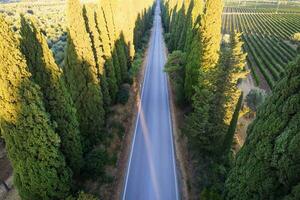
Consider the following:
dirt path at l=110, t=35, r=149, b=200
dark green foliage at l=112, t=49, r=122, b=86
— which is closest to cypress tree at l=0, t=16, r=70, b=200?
dirt path at l=110, t=35, r=149, b=200

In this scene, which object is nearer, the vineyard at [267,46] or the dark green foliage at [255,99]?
the dark green foliage at [255,99]

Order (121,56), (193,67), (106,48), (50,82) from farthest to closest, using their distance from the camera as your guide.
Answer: (121,56) → (193,67) → (106,48) → (50,82)

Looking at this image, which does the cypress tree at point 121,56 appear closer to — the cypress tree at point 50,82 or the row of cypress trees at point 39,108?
the row of cypress trees at point 39,108

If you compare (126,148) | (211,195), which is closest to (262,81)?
(126,148)

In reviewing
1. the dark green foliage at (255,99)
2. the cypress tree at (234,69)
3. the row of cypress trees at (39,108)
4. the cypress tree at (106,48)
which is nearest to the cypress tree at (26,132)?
the row of cypress trees at (39,108)

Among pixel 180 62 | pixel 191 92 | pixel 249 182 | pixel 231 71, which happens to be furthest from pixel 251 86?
pixel 249 182

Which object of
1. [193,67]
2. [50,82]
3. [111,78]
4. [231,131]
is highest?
[50,82]

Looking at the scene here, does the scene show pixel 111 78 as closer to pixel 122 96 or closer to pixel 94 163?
pixel 122 96
